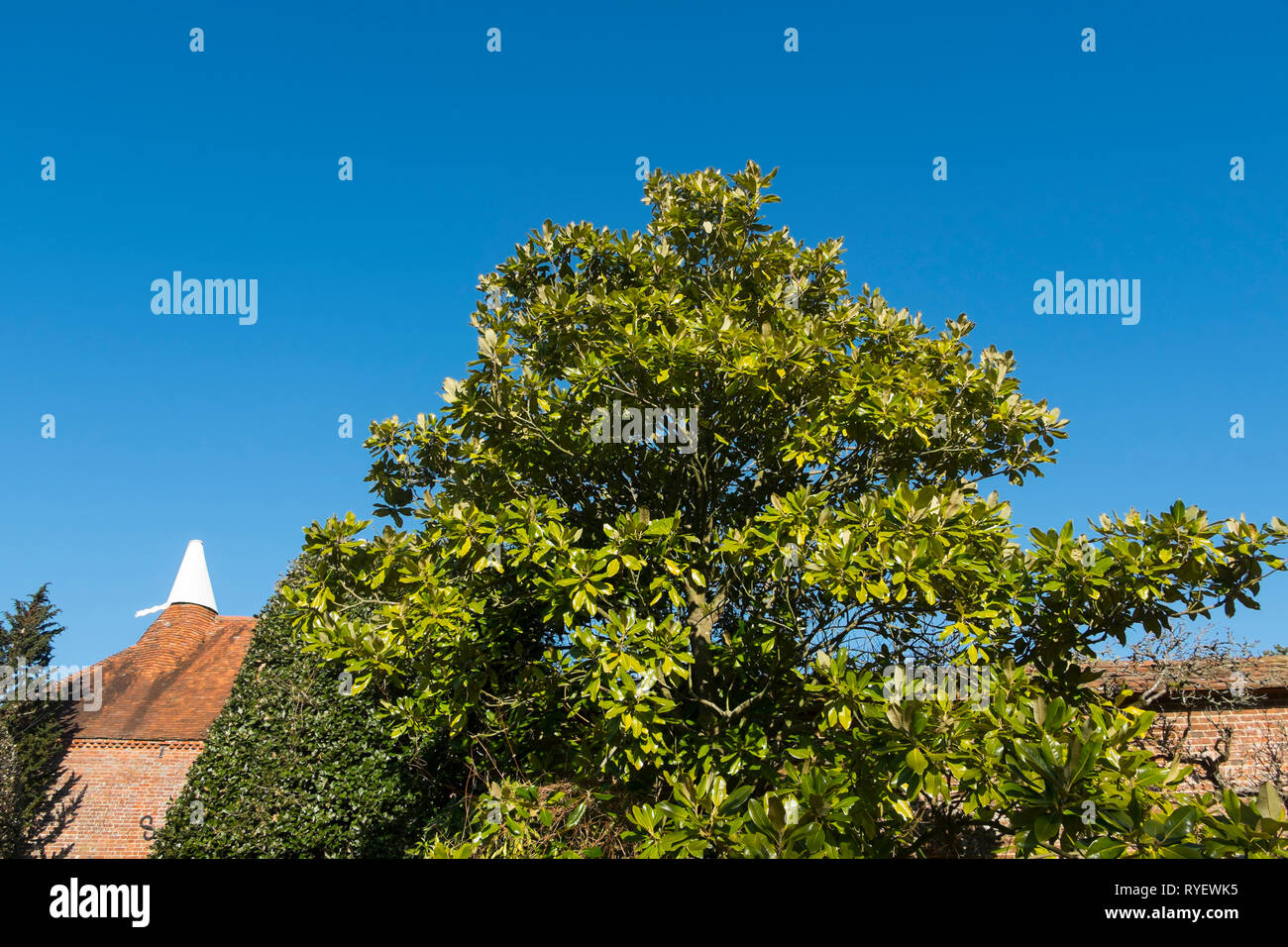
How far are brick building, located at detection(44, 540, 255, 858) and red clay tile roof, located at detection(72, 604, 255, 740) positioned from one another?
3cm

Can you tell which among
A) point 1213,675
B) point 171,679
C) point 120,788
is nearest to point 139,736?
point 120,788

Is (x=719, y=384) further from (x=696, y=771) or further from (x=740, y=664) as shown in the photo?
(x=696, y=771)

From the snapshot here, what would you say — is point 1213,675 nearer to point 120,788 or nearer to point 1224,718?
point 1224,718

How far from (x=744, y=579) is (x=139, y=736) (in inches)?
925

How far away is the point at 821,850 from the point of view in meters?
4.28

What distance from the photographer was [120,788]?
72.3ft

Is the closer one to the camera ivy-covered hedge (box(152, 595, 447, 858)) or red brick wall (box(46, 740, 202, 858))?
ivy-covered hedge (box(152, 595, 447, 858))

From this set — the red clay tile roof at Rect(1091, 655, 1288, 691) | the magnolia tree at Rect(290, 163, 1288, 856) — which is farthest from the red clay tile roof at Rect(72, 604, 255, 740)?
the red clay tile roof at Rect(1091, 655, 1288, 691)

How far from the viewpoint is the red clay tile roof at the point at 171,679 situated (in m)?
22.6

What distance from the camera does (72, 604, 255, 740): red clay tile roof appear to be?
22.6 metres

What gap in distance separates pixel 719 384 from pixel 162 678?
25529mm

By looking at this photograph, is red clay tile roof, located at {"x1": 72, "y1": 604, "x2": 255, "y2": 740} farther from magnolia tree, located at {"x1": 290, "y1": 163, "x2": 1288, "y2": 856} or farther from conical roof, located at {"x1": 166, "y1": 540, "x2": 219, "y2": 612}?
magnolia tree, located at {"x1": 290, "y1": 163, "x2": 1288, "y2": 856}
